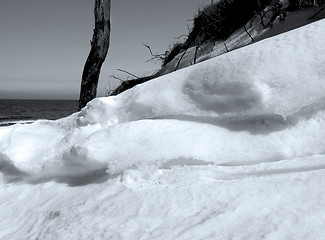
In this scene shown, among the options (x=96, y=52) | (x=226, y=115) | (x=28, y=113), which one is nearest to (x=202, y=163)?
(x=226, y=115)

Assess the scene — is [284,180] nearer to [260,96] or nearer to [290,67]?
[260,96]

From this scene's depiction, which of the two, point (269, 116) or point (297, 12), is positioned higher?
point (297, 12)

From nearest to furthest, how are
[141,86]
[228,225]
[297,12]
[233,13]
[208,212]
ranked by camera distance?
[228,225], [208,212], [141,86], [297,12], [233,13]

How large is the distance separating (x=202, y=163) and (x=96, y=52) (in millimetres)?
3327

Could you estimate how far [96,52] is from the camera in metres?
4.51

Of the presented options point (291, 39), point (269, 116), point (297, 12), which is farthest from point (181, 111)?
point (297, 12)

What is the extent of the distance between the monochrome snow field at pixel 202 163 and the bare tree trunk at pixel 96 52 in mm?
2188

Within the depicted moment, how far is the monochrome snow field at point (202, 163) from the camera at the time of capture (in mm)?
1247

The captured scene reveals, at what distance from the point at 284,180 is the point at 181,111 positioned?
0.85m

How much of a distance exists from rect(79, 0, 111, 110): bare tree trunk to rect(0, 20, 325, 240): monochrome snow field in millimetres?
2188

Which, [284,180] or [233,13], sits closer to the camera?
[284,180]

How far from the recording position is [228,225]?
3.90ft

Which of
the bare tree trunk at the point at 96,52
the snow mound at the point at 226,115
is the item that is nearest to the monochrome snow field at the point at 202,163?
the snow mound at the point at 226,115

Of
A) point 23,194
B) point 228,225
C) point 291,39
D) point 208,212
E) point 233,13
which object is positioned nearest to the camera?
point 228,225
